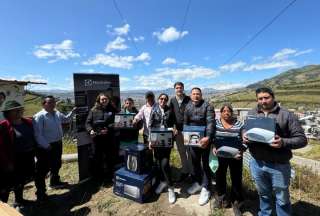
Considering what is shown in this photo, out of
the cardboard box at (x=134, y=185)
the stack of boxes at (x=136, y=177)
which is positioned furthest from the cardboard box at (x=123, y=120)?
the cardboard box at (x=134, y=185)

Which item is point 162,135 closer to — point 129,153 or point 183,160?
point 129,153

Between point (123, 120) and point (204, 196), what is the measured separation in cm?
209

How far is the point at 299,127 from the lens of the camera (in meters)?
2.76

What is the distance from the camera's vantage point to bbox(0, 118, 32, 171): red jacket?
11.7ft

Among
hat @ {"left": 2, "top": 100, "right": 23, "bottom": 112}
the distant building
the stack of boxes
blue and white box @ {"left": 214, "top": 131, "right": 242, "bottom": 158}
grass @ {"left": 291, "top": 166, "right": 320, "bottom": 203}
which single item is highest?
the distant building

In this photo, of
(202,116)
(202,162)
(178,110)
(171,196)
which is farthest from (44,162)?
(202,116)

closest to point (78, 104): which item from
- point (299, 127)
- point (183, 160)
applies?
point (183, 160)

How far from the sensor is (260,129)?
2.89 m

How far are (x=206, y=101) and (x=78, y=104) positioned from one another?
2.73 m

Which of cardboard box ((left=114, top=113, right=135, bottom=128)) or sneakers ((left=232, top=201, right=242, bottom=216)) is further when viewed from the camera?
cardboard box ((left=114, top=113, right=135, bottom=128))

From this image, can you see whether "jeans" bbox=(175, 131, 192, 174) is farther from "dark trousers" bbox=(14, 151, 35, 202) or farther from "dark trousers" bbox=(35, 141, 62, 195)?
"dark trousers" bbox=(14, 151, 35, 202)

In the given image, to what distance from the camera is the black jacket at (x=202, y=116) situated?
3918 millimetres

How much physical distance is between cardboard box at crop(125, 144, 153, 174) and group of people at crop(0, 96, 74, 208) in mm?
1506

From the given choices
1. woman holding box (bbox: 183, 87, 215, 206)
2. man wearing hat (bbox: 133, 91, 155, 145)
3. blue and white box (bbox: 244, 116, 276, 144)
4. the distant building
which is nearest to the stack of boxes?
man wearing hat (bbox: 133, 91, 155, 145)
